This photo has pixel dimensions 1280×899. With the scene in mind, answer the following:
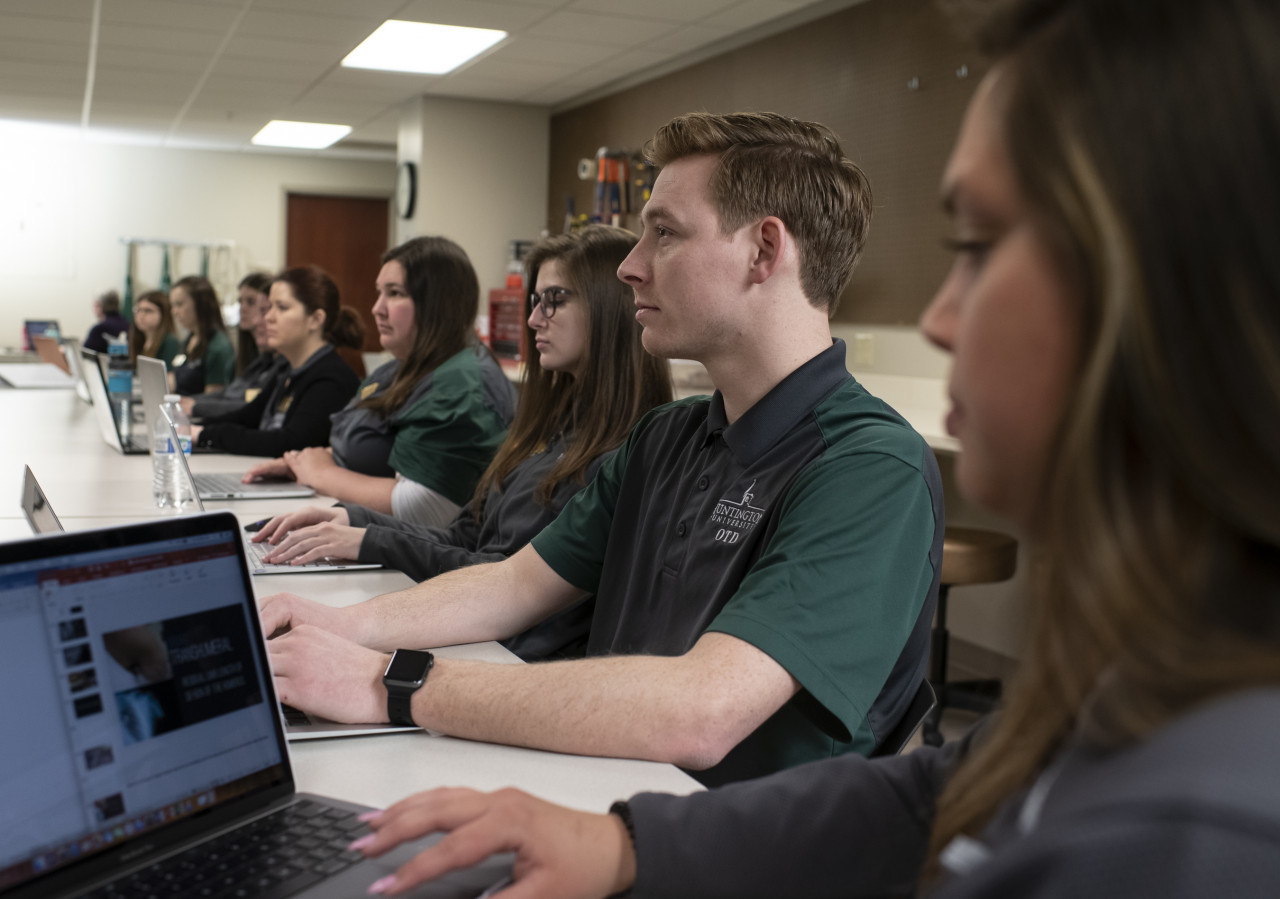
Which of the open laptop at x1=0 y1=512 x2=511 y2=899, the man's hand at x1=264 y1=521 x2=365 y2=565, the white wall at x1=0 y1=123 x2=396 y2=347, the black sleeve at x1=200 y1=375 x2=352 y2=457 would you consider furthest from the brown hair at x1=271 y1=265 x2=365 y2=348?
the white wall at x1=0 y1=123 x2=396 y2=347

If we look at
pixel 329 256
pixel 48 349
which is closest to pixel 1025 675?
pixel 48 349

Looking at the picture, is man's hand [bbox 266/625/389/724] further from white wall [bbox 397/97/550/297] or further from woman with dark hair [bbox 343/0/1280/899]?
white wall [bbox 397/97/550/297]

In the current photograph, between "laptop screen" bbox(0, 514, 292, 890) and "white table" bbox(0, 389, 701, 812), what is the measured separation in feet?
0.40

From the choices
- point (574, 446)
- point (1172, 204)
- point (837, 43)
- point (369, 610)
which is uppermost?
point (837, 43)

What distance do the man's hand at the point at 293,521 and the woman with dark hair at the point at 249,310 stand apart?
A: 3793 mm

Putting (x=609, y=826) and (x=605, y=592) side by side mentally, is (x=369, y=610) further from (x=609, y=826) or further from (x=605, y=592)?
(x=609, y=826)

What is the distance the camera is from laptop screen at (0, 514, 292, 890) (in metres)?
0.70

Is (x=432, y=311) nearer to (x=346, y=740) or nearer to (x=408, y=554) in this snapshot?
(x=408, y=554)

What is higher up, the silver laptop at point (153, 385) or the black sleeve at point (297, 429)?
the silver laptop at point (153, 385)

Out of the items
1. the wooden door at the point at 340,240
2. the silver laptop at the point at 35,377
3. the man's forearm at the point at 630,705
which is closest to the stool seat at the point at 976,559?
the man's forearm at the point at 630,705

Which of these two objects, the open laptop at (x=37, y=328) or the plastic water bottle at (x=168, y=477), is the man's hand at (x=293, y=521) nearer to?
the plastic water bottle at (x=168, y=477)

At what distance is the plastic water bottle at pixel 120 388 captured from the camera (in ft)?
10.2

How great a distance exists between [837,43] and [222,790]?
4552 millimetres

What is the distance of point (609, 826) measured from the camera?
767mm
